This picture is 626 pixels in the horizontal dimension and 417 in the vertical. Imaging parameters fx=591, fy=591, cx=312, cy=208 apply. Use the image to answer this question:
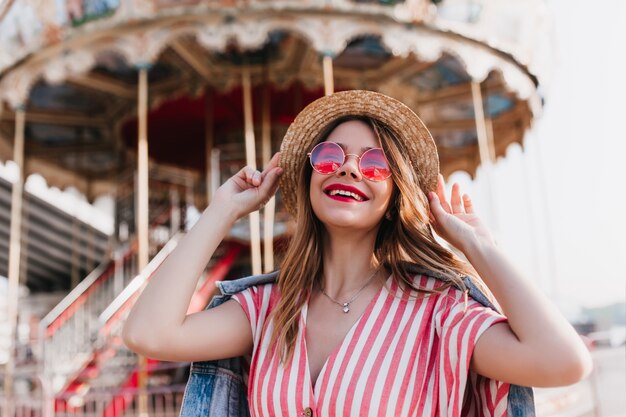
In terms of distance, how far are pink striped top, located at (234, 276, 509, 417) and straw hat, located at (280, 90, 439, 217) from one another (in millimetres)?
395

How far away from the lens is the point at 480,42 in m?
7.86

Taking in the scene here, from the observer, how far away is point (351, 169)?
1.53 m

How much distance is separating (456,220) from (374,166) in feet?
0.83

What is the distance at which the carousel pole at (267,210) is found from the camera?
344 inches

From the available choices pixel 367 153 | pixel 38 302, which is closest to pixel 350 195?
pixel 367 153

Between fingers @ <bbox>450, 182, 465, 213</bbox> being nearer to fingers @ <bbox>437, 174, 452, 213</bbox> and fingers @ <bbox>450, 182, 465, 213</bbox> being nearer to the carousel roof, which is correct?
fingers @ <bbox>437, 174, 452, 213</bbox>

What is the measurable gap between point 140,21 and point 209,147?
12.2 ft

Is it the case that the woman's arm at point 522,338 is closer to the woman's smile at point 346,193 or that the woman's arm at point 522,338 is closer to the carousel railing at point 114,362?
the woman's smile at point 346,193

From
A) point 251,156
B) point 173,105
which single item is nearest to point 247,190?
point 251,156

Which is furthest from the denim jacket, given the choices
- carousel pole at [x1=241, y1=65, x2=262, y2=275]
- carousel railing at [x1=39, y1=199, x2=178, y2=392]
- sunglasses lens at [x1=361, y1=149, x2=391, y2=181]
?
carousel railing at [x1=39, y1=199, x2=178, y2=392]

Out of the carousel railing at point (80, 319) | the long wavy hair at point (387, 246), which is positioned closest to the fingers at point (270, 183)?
the long wavy hair at point (387, 246)

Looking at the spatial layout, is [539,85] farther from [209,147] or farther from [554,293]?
[209,147]

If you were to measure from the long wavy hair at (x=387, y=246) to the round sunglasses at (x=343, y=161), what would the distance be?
5 centimetres

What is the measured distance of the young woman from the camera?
133 cm
